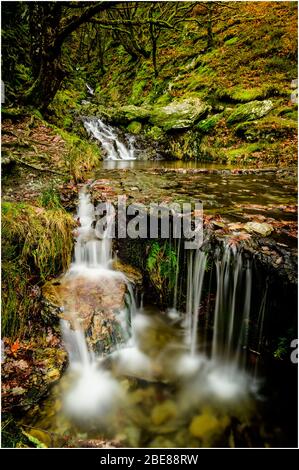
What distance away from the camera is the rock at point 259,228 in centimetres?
335

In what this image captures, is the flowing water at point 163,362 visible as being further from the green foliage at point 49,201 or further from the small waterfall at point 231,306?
the green foliage at point 49,201

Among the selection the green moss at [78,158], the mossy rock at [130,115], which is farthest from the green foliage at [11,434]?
the mossy rock at [130,115]

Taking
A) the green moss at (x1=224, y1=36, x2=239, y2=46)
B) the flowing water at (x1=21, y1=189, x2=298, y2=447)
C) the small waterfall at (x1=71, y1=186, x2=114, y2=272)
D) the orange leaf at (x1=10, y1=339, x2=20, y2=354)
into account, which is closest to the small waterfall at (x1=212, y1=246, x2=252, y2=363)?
the flowing water at (x1=21, y1=189, x2=298, y2=447)

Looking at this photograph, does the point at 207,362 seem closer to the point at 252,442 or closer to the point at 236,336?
the point at 236,336

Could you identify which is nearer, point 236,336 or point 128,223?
point 236,336

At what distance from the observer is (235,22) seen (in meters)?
13.7

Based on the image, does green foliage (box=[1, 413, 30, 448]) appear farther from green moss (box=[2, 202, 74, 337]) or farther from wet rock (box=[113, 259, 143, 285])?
wet rock (box=[113, 259, 143, 285])

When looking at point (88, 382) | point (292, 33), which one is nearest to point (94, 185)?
point (88, 382)

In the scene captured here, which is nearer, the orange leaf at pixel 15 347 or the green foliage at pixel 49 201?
the orange leaf at pixel 15 347

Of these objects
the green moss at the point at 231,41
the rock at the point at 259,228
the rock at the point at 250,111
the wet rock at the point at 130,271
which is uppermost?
the green moss at the point at 231,41

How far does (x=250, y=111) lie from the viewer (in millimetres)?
9367

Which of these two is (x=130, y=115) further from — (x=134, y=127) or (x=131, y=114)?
(x=134, y=127)

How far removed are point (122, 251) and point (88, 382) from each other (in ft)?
5.91

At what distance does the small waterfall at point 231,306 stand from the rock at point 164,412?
0.78 meters
